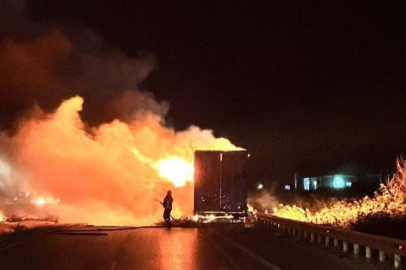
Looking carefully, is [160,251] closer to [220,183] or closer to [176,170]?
[220,183]

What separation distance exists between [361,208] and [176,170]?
478 inches

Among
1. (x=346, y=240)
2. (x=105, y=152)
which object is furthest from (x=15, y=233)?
(x=105, y=152)

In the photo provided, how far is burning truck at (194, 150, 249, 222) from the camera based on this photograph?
95.9 feet

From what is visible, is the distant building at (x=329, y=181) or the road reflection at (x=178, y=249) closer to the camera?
the road reflection at (x=178, y=249)

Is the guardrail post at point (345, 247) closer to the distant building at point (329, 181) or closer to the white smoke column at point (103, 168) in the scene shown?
the white smoke column at point (103, 168)

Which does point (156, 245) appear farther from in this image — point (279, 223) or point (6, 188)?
point (6, 188)

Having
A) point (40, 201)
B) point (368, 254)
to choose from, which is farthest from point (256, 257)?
point (40, 201)

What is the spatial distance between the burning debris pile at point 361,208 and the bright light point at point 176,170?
586cm

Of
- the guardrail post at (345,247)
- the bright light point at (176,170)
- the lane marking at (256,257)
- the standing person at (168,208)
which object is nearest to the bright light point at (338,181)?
the bright light point at (176,170)

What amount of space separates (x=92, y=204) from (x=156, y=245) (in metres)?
22.7

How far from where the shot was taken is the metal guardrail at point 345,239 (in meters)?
14.7

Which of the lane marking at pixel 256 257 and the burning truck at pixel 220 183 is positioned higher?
the burning truck at pixel 220 183

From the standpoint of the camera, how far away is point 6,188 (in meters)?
63.6

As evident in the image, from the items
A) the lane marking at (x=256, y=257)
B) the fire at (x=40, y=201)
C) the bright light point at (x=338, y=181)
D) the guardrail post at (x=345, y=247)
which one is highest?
the bright light point at (x=338, y=181)
